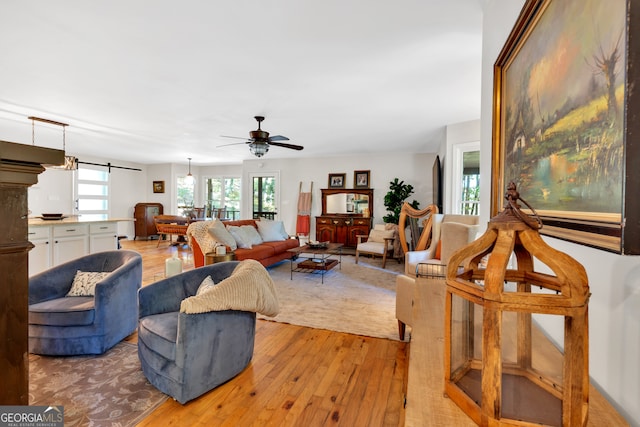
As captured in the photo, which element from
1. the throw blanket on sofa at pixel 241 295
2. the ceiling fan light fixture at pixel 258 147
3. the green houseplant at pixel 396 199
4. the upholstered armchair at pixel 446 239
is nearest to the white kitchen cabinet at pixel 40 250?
the ceiling fan light fixture at pixel 258 147

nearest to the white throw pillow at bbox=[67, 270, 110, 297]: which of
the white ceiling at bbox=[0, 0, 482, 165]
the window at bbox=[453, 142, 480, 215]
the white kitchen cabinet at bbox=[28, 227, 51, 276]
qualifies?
the white kitchen cabinet at bbox=[28, 227, 51, 276]

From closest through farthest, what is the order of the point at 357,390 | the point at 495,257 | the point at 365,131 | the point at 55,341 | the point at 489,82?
the point at 495,257
the point at 489,82
the point at 357,390
the point at 55,341
the point at 365,131

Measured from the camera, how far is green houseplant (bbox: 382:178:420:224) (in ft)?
22.2

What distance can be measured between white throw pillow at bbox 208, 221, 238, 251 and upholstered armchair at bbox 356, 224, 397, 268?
255cm

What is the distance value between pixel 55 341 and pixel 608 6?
3.49m

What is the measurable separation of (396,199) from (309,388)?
17.6 feet

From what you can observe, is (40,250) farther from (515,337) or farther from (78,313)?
(515,337)

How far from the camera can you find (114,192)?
8828 mm

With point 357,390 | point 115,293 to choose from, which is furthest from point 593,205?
point 115,293

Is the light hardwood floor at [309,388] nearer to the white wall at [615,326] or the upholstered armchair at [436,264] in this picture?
the upholstered armchair at [436,264]

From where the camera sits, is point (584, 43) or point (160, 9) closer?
point (584, 43)

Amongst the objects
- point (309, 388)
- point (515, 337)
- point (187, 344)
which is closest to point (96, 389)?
point (187, 344)

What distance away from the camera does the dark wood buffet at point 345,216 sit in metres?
7.29

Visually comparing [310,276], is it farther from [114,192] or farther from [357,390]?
[114,192]
